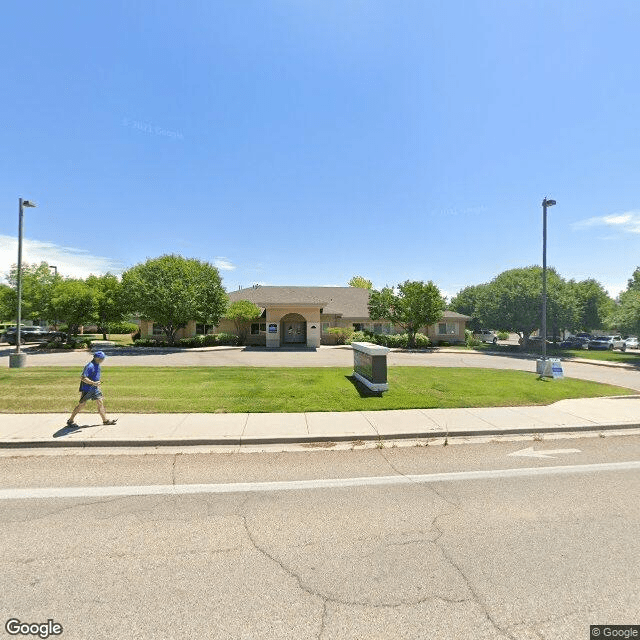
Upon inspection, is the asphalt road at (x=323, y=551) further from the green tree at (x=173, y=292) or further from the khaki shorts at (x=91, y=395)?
the green tree at (x=173, y=292)

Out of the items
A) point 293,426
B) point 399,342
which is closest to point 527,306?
point 399,342

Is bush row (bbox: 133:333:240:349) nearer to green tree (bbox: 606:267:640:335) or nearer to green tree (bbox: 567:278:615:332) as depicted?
green tree (bbox: 606:267:640:335)

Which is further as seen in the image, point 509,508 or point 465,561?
point 509,508

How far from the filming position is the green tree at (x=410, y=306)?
32844 millimetres

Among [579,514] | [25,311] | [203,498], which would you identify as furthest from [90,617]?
[25,311]

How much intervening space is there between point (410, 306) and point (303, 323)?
36.9 ft

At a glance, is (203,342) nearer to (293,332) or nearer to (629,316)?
(293,332)

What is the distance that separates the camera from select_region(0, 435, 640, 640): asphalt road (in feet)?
9.31

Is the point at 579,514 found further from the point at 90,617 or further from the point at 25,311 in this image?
the point at 25,311

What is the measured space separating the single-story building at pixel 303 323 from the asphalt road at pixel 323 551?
25.1 meters

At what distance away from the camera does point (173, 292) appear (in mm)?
28859

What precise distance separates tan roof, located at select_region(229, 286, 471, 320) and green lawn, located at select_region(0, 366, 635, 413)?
21.2 meters

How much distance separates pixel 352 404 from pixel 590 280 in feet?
187

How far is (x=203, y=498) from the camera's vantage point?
4.89 metres
